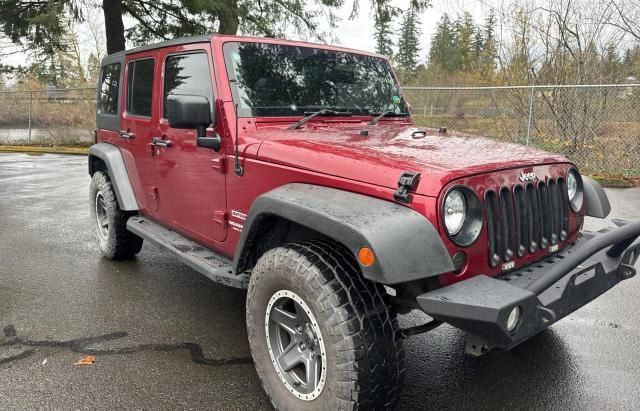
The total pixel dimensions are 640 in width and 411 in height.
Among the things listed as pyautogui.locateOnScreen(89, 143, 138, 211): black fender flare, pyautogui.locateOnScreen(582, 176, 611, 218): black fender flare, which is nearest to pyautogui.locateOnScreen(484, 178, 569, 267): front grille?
pyautogui.locateOnScreen(582, 176, 611, 218): black fender flare

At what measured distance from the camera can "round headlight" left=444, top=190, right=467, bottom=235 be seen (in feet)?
7.34

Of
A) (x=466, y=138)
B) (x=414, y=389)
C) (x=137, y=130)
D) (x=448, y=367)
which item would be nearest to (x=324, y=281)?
(x=414, y=389)

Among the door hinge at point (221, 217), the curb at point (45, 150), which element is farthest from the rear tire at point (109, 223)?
the curb at point (45, 150)

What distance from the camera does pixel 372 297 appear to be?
2311mm

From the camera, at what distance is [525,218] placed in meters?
2.53

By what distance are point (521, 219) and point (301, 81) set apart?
1.79 m

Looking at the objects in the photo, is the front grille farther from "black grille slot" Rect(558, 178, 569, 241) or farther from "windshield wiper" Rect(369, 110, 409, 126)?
"windshield wiper" Rect(369, 110, 409, 126)

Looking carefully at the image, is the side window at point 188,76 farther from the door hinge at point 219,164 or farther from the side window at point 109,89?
the side window at point 109,89

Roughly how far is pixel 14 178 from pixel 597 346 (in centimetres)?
1076

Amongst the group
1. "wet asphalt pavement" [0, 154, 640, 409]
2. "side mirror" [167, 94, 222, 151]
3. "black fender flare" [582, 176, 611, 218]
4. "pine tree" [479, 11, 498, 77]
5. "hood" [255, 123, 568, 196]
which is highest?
"pine tree" [479, 11, 498, 77]

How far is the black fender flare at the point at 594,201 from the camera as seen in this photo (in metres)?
3.23

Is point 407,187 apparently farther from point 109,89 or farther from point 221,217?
point 109,89

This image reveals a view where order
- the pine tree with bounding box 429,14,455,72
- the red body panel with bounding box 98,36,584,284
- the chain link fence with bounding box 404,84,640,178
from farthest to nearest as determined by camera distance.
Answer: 1. the pine tree with bounding box 429,14,455,72
2. the chain link fence with bounding box 404,84,640,178
3. the red body panel with bounding box 98,36,584,284

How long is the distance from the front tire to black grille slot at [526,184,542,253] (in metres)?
0.80
